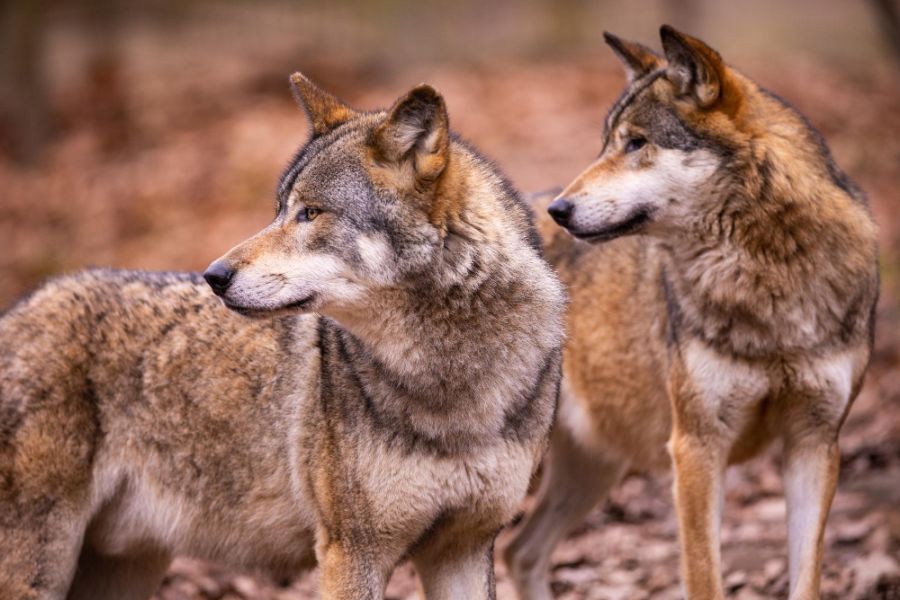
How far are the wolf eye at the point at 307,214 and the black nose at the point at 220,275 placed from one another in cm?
36

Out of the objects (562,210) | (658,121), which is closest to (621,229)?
(562,210)

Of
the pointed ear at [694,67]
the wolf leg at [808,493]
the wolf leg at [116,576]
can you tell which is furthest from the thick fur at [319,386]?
the wolf leg at [808,493]

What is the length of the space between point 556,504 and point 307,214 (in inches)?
121

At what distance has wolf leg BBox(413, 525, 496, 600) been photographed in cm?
450

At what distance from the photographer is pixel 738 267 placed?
5.18 m

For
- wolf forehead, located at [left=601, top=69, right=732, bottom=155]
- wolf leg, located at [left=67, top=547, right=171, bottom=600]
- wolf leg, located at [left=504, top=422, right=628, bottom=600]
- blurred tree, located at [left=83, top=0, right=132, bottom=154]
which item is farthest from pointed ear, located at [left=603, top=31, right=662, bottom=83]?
blurred tree, located at [left=83, top=0, right=132, bottom=154]

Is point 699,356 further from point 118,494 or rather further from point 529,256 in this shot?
point 118,494

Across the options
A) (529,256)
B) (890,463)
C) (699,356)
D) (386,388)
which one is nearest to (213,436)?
(386,388)

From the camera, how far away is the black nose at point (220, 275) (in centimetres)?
409

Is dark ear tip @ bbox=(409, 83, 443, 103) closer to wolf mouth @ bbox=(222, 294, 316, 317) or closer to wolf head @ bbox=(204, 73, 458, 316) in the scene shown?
wolf head @ bbox=(204, 73, 458, 316)

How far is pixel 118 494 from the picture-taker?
4.98m

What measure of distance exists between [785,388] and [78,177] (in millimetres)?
13237

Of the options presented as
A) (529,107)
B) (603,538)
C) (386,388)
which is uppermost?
(529,107)

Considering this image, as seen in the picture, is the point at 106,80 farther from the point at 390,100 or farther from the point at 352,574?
the point at 352,574
